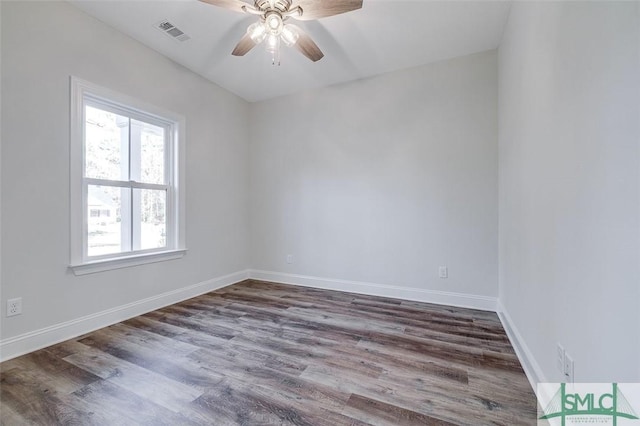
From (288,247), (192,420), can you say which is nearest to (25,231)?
(192,420)

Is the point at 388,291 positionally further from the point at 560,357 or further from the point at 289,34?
the point at 289,34

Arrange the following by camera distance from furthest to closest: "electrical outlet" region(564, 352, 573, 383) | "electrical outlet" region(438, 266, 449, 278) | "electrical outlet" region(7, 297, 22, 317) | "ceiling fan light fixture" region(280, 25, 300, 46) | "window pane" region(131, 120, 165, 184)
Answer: "electrical outlet" region(438, 266, 449, 278) → "window pane" region(131, 120, 165, 184) → "ceiling fan light fixture" region(280, 25, 300, 46) → "electrical outlet" region(7, 297, 22, 317) → "electrical outlet" region(564, 352, 573, 383)

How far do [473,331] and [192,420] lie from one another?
2.21m

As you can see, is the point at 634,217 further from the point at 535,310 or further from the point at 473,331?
the point at 473,331

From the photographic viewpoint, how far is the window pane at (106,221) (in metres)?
2.36

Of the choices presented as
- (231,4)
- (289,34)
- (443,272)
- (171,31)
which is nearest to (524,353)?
(443,272)

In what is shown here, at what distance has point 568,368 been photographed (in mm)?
1145

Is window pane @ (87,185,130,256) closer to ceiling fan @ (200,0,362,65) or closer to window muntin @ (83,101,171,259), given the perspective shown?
window muntin @ (83,101,171,259)

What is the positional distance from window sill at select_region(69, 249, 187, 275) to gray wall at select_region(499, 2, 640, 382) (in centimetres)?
330

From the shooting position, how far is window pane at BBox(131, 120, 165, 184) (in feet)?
8.92

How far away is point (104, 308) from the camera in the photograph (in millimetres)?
2393

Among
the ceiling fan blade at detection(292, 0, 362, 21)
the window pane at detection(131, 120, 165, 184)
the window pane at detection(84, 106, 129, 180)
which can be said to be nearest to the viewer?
the ceiling fan blade at detection(292, 0, 362, 21)

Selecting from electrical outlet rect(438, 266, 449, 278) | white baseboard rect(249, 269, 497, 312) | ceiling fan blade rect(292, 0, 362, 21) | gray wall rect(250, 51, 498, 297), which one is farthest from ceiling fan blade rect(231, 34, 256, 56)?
electrical outlet rect(438, 266, 449, 278)

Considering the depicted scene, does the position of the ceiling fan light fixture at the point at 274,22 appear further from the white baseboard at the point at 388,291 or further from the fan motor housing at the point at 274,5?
the white baseboard at the point at 388,291
